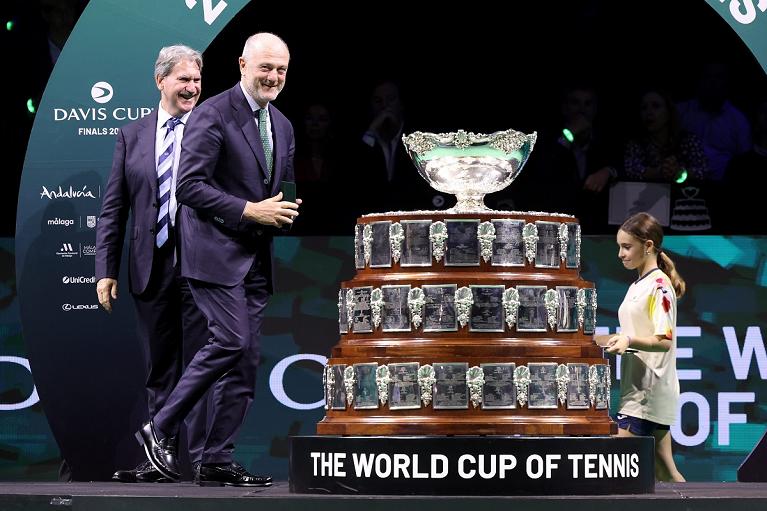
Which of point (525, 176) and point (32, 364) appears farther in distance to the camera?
point (525, 176)

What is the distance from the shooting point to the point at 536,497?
18.2 ft

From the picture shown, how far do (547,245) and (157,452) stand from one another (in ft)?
6.00

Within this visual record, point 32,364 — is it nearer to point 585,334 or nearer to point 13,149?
point 13,149

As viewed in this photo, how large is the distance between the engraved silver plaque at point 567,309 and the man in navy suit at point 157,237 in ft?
5.60

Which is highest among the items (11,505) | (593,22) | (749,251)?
(593,22)

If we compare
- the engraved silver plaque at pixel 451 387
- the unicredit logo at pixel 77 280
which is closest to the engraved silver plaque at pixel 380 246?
the engraved silver plaque at pixel 451 387

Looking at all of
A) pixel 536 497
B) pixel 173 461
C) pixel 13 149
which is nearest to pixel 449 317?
pixel 536 497

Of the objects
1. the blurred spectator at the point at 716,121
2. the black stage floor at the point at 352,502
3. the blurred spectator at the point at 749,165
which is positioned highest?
the blurred spectator at the point at 716,121

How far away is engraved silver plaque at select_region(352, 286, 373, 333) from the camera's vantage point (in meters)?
6.03

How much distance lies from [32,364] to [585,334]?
120 inches

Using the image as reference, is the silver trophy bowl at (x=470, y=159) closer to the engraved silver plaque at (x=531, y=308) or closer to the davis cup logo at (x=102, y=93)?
the engraved silver plaque at (x=531, y=308)

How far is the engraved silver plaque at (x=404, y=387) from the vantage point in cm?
589

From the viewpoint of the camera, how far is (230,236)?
20.6 feet

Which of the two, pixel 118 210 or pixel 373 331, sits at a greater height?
pixel 118 210
